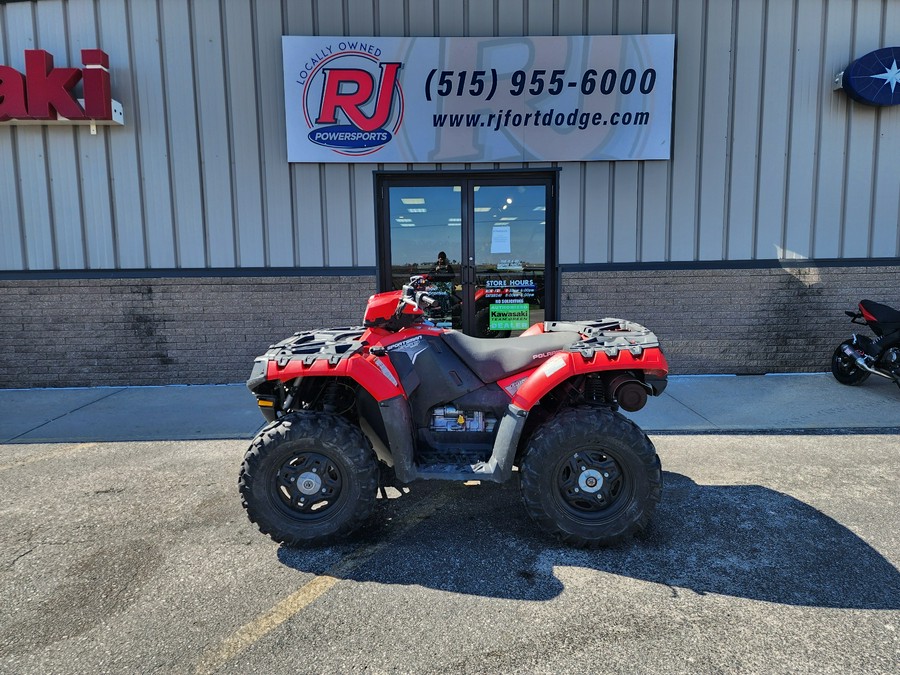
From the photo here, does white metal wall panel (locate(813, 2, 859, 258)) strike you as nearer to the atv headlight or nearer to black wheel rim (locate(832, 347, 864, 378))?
black wheel rim (locate(832, 347, 864, 378))

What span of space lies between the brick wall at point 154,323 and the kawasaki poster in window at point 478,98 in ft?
5.93

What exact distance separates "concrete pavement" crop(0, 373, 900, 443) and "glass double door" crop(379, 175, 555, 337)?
7.68 ft

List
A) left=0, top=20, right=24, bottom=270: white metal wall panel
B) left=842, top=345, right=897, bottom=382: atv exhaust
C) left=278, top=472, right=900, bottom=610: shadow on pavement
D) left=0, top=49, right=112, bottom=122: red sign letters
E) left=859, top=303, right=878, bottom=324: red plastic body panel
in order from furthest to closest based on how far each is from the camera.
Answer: left=0, top=20, right=24, bottom=270: white metal wall panel, left=0, top=49, right=112, bottom=122: red sign letters, left=859, top=303, right=878, bottom=324: red plastic body panel, left=842, top=345, right=897, bottom=382: atv exhaust, left=278, top=472, right=900, bottom=610: shadow on pavement

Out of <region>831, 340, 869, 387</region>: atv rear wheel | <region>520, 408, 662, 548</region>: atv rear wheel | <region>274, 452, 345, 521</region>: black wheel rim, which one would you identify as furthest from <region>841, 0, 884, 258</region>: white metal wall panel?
<region>274, 452, 345, 521</region>: black wheel rim

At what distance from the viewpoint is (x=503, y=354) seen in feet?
10.3

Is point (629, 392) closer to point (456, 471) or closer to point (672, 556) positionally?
point (672, 556)

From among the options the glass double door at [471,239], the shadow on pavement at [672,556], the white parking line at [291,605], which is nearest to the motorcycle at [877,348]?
the glass double door at [471,239]

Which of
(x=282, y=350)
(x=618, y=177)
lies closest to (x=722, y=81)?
(x=618, y=177)

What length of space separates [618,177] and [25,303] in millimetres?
7767

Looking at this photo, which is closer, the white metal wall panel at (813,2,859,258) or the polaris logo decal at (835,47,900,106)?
the polaris logo decal at (835,47,900,106)

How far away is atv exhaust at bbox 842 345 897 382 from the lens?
5.99m

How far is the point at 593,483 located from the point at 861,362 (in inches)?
202

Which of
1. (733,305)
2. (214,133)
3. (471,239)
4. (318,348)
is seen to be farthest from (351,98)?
(733,305)

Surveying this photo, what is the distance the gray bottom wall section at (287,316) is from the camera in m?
6.91
